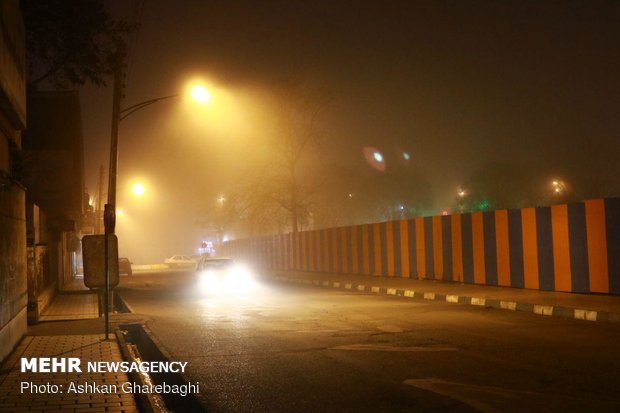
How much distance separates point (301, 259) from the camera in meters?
45.8

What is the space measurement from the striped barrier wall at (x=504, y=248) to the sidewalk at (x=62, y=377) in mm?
12259

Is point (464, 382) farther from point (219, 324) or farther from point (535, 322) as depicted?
point (219, 324)

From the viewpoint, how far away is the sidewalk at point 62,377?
23.3 feet

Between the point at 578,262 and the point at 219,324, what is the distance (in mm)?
9872

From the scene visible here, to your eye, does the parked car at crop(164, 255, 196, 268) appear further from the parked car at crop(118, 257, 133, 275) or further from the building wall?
the building wall

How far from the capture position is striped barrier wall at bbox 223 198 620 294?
61.6ft

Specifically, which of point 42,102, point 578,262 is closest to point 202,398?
point 578,262

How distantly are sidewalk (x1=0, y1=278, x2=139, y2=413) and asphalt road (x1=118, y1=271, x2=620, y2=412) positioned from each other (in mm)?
989

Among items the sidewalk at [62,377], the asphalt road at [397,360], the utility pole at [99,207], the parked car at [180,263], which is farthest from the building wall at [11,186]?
the parked car at [180,263]

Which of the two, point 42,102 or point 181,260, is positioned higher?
point 42,102

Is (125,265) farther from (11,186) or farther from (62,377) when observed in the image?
(62,377)

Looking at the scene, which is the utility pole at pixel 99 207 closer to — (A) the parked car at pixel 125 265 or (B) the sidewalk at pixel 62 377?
(A) the parked car at pixel 125 265

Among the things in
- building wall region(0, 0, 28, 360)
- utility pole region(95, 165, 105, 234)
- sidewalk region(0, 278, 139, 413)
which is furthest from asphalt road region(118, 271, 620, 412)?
utility pole region(95, 165, 105, 234)

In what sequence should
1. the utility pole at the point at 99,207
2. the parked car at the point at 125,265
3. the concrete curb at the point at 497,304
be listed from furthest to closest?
the parked car at the point at 125,265 → the utility pole at the point at 99,207 → the concrete curb at the point at 497,304
